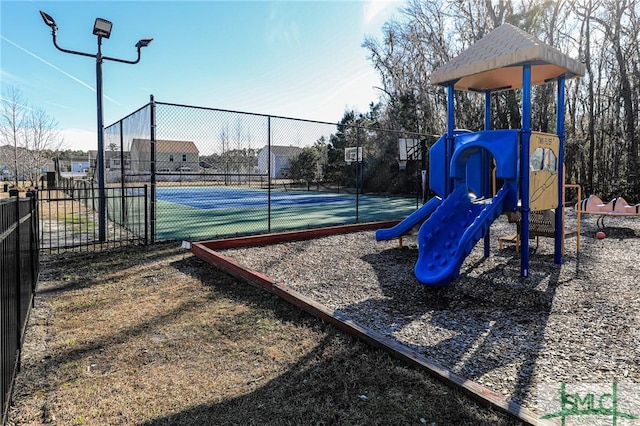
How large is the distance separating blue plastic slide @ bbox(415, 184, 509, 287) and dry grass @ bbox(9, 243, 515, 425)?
1570mm

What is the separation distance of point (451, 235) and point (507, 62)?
230 cm

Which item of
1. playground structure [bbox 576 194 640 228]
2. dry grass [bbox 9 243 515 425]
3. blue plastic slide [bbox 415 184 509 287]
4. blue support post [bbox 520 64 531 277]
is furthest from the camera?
playground structure [bbox 576 194 640 228]

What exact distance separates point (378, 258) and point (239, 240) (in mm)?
2420

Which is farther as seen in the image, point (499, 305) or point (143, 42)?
point (143, 42)

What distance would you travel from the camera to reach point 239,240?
6871 mm

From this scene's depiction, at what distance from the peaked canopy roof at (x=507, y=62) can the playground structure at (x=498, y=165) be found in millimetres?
12

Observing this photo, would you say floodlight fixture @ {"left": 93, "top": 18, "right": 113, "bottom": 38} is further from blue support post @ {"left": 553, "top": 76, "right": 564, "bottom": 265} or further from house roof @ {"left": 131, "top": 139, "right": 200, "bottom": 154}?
blue support post @ {"left": 553, "top": 76, "right": 564, "bottom": 265}

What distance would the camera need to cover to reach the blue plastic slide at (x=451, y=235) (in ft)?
14.1

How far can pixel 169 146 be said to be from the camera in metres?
8.34

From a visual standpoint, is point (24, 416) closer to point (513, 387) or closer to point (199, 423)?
point (199, 423)

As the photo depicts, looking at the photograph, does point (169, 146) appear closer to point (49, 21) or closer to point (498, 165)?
point (49, 21)

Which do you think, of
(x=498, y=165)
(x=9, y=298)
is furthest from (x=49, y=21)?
(x=498, y=165)

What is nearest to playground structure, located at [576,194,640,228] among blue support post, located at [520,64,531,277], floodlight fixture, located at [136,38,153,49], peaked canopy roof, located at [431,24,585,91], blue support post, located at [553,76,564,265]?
blue support post, located at [553,76,564,265]

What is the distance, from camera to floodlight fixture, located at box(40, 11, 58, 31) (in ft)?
21.4
